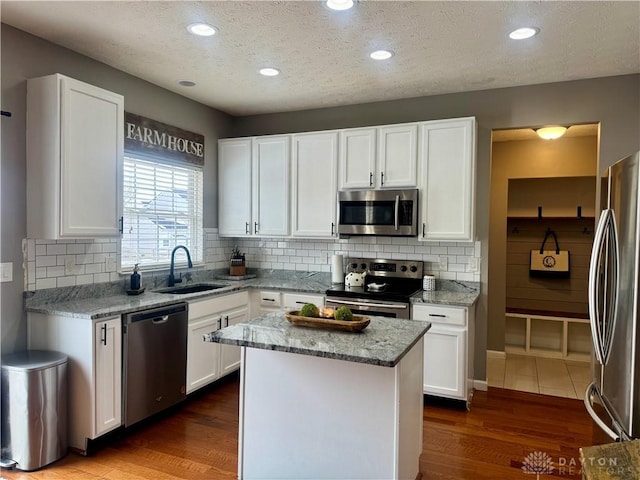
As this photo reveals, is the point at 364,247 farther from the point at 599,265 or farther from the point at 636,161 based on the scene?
the point at 636,161

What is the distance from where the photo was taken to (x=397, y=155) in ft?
12.8

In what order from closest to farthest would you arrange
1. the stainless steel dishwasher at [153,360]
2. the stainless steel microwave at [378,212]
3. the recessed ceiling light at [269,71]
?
the stainless steel dishwasher at [153,360] < the recessed ceiling light at [269,71] < the stainless steel microwave at [378,212]

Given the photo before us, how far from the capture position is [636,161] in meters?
1.83

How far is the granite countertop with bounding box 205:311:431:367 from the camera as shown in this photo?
1.86 m

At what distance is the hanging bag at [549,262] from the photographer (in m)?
5.27

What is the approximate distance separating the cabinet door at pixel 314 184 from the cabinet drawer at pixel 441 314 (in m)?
1.13

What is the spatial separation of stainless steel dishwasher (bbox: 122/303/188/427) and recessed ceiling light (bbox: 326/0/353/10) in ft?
7.56

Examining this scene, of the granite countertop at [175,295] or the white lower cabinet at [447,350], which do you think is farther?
the white lower cabinet at [447,350]

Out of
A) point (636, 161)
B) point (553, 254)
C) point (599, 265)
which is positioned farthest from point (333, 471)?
point (553, 254)

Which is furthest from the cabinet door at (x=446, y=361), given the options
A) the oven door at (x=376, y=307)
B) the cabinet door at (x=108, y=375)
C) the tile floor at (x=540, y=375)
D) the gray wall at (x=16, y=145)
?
the gray wall at (x=16, y=145)

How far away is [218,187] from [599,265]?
3641mm

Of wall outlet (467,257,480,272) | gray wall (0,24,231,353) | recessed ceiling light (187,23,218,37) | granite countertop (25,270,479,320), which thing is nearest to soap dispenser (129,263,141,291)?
granite countertop (25,270,479,320)

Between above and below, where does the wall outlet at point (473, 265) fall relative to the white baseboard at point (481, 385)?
above

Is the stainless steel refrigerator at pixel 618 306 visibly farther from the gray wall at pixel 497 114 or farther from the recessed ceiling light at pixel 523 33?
the gray wall at pixel 497 114
